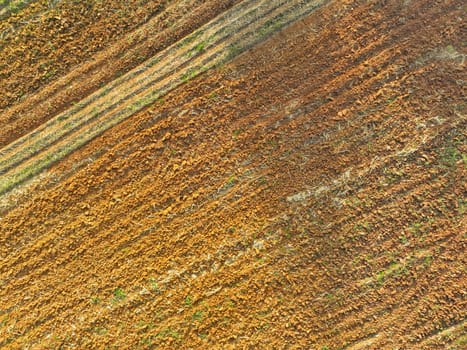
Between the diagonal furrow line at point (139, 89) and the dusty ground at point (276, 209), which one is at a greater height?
the diagonal furrow line at point (139, 89)

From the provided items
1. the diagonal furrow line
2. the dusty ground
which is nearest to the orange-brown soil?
the diagonal furrow line

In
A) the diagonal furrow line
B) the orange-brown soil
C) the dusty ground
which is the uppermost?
the orange-brown soil

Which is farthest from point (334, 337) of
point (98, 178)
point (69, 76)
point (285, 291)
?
point (69, 76)

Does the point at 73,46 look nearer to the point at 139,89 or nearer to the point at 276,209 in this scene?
the point at 139,89

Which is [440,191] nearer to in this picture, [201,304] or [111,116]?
[201,304]

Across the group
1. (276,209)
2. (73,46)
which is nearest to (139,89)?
(73,46)

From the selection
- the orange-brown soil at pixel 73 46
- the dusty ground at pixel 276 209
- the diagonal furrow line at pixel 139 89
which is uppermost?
the orange-brown soil at pixel 73 46

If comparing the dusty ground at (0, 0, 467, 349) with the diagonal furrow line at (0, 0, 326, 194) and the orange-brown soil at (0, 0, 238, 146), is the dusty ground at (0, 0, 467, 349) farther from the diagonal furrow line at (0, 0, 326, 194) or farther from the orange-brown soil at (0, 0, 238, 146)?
the orange-brown soil at (0, 0, 238, 146)

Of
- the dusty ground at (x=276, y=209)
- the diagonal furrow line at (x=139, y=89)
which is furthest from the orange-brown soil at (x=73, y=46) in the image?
the dusty ground at (x=276, y=209)

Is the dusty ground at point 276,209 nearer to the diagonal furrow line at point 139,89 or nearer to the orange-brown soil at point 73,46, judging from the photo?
the diagonal furrow line at point 139,89
